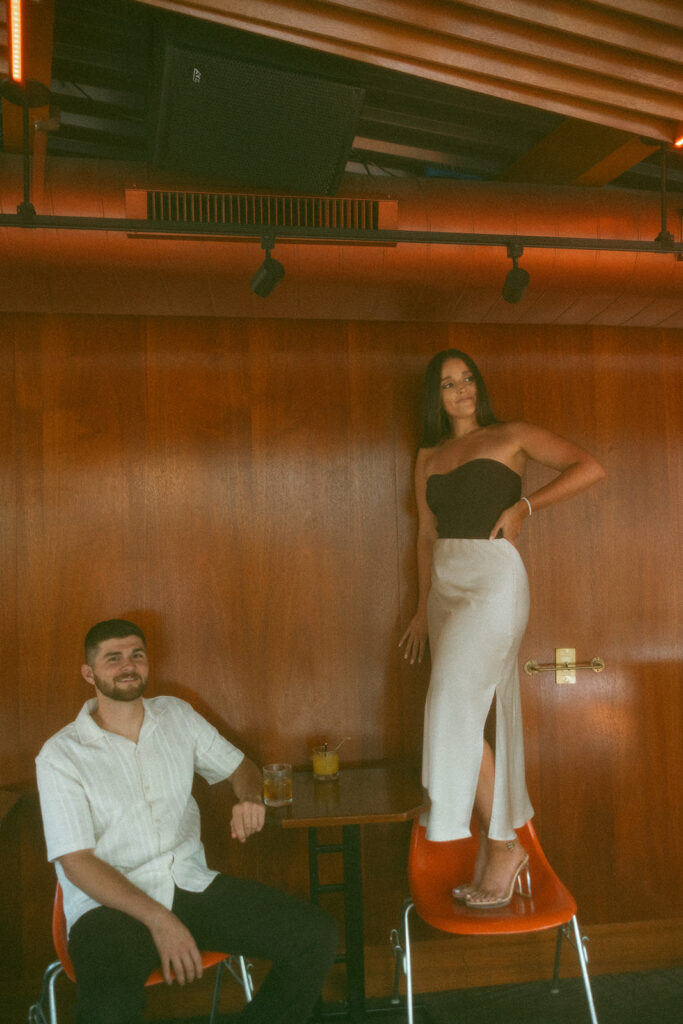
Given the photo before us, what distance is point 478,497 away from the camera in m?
2.82

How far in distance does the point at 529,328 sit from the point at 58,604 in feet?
7.16

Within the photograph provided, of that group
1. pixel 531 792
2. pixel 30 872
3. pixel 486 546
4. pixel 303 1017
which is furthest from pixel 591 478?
pixel 30 872

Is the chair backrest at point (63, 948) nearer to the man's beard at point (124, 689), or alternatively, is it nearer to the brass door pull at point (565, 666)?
the man's beard at point (124, 689)

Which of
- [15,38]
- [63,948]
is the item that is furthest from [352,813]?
[15,38]

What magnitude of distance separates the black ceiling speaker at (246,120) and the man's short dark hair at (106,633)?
145 centimetres

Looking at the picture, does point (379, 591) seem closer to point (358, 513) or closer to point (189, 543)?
point (358, 513)

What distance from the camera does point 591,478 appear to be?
2.79m

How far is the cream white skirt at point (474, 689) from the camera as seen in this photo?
2615 mm

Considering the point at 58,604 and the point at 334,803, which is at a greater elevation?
the point at 58,604

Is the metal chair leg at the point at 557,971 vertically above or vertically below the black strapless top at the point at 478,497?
below

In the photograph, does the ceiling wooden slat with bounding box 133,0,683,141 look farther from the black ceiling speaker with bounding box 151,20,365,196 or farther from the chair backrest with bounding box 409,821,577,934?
the chair backrest with bounding box 409,821,577,934

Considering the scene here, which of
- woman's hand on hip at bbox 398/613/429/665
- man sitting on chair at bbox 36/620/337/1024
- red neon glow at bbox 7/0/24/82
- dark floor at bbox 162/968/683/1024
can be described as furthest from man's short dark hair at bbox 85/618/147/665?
red neon glow at bbox 7/0/24/82

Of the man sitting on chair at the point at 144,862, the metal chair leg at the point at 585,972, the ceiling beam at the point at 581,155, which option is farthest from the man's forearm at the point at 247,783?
the ceiling beam at the point at 581,155

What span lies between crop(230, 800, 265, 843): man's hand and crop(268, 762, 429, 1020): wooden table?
0.19ft
